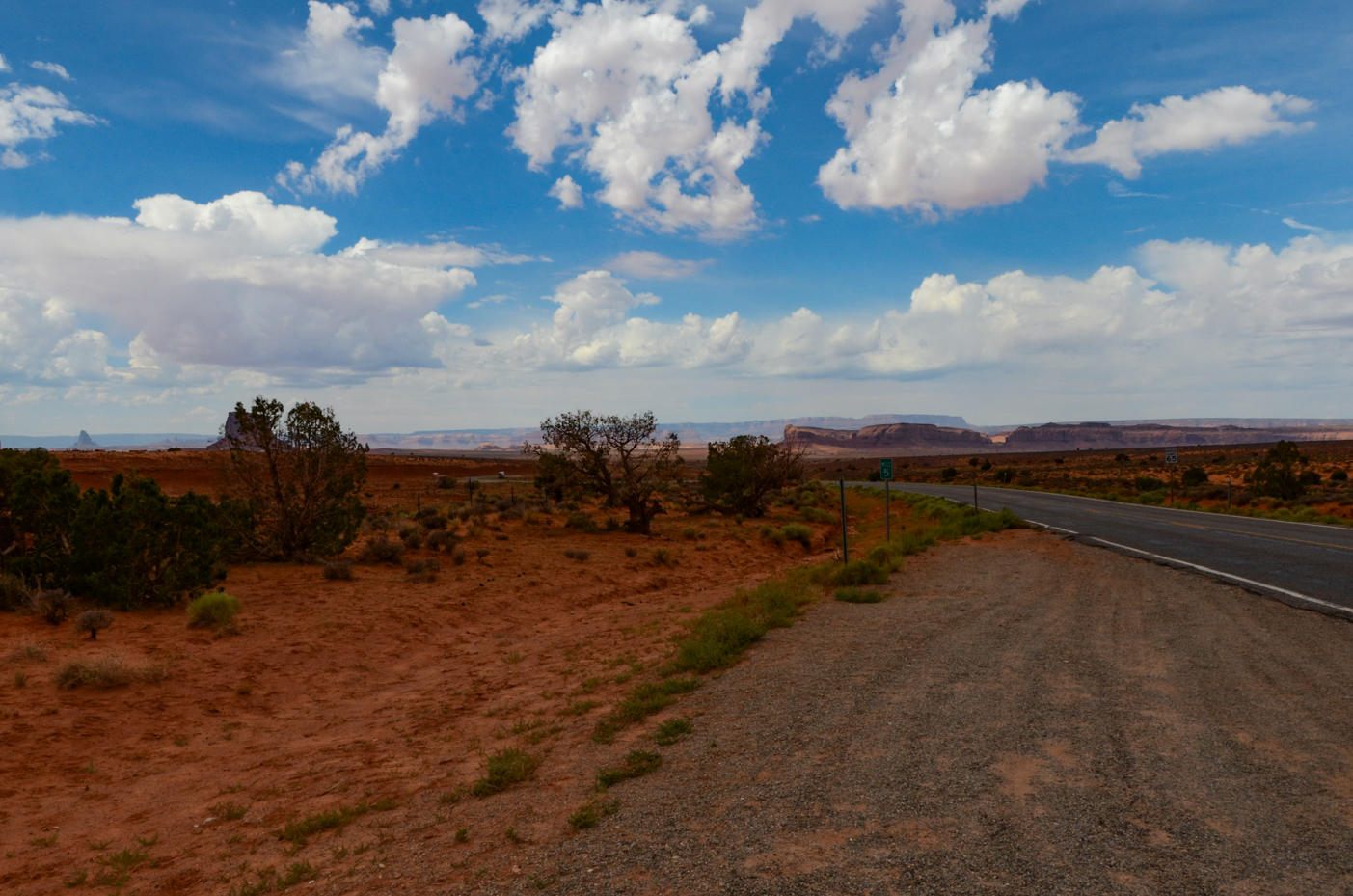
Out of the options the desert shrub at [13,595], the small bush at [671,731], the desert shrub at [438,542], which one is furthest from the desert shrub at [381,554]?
the small bush at [671,731]

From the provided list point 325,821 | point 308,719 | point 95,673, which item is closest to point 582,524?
point 308,719

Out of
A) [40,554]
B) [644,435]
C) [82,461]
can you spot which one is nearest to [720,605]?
[40,554]

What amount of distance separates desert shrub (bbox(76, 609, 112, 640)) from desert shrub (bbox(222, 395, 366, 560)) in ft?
20.9

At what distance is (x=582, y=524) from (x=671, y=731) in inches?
798

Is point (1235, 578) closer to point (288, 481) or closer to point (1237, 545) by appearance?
point (1237, 545)

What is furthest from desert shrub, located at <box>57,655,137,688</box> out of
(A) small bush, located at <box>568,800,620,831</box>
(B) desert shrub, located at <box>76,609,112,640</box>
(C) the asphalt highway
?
(C) the asphalt highway

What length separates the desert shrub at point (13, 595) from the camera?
1220 cm

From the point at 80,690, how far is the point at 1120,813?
38.9 ft

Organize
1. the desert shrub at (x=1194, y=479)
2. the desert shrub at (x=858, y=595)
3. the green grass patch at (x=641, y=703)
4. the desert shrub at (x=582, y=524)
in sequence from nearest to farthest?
the green grass patch at (x=641, y=703) < the desert shrub at (x=858, y=595) < the desert shrub at (x=582, y=524) < the desert shrub at (x=1194, y=479)

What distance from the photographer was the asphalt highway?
11.2 metres

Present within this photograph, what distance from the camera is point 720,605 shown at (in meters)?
13.5

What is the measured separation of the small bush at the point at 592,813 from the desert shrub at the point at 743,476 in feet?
90.2

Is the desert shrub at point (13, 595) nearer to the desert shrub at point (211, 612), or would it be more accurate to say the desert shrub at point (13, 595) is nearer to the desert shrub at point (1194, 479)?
the desert shrub at point (211, 612)

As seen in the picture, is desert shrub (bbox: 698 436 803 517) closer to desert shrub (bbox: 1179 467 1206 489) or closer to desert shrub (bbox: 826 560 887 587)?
desert shrub (bbox: 826 560 887 587)
